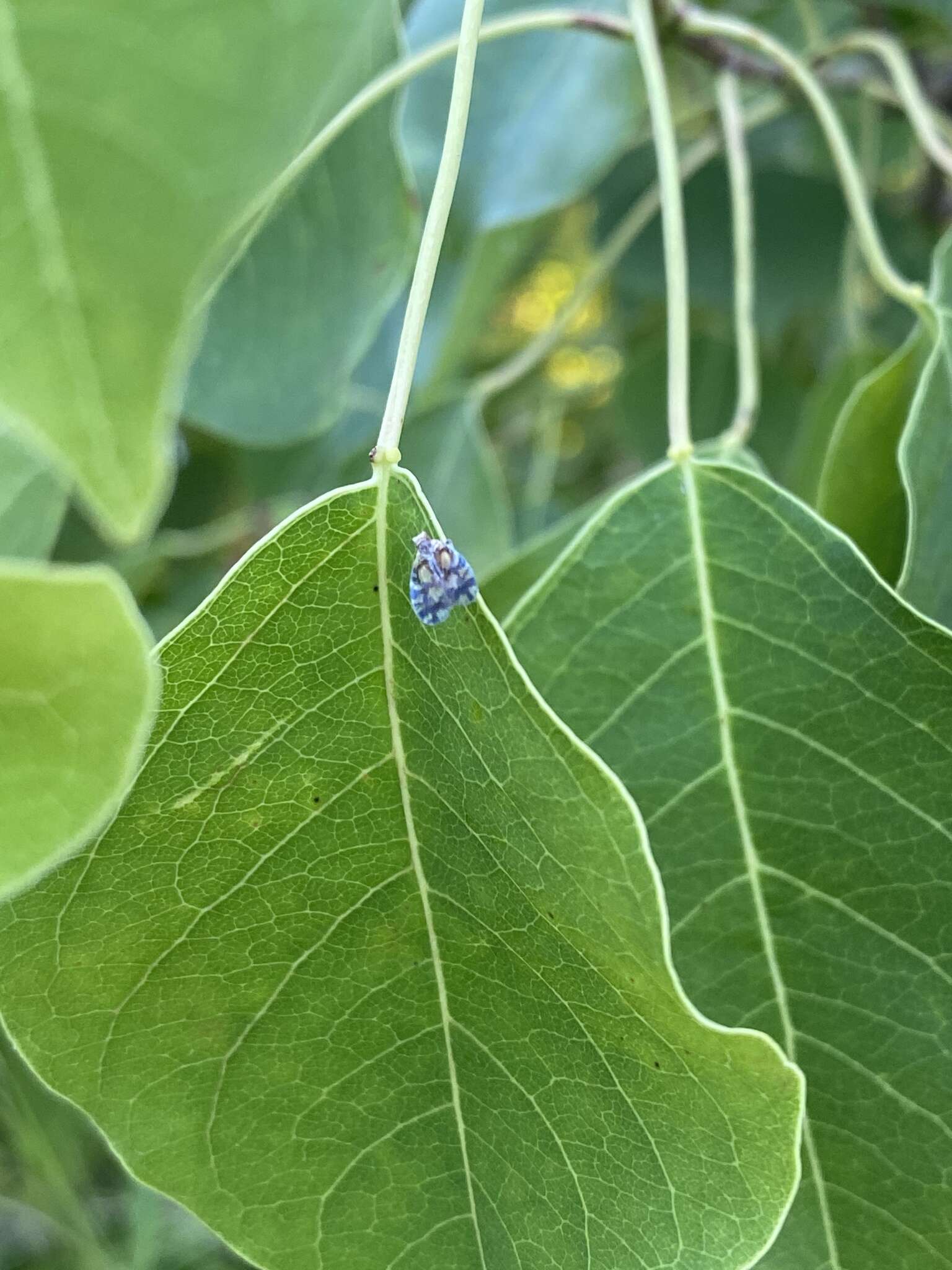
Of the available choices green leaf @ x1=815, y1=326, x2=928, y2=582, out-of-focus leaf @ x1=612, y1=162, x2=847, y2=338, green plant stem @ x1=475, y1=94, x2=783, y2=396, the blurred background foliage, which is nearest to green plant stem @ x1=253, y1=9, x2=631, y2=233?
the blurred background foliage

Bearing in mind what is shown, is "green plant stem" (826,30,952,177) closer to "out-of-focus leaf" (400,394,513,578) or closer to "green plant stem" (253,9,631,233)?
"green plant stem" (253,9,631,233)

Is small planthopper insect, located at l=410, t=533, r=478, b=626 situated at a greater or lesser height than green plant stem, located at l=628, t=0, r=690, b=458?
lesser

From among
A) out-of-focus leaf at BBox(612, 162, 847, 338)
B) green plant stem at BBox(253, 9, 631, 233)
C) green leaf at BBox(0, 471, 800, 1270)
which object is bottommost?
green leaf at BBox(0, 471, 800, 1270)

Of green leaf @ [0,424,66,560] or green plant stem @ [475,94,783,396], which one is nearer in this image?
green leaf @ [0,424,66,560]

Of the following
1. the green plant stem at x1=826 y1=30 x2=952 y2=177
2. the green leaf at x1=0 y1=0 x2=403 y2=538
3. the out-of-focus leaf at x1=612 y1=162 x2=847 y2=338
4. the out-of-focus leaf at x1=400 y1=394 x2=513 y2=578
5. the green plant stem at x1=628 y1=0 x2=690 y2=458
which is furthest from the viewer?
the out-of-focus leaf at x1=612 y1=162 x2=847 y2=338

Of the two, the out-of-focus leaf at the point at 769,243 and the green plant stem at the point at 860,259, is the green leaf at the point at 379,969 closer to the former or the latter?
the green plant stem at the point at 860,259

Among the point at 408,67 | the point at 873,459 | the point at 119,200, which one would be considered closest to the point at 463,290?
the point at 408,67

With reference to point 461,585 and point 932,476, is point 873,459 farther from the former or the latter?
point 461,585
